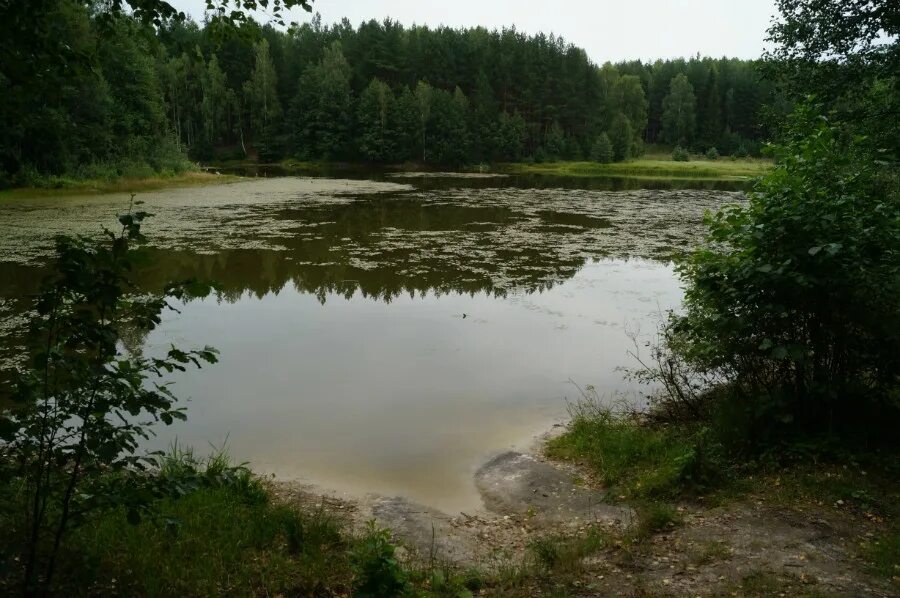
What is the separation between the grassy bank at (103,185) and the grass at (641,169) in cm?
3512

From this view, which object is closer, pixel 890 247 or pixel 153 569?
pixel 153 569

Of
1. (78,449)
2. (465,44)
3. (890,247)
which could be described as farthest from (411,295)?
(465,44)

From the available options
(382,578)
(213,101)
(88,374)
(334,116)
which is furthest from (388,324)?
(213,101)

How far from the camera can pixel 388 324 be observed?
11.9m

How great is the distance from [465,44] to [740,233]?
3270 inches

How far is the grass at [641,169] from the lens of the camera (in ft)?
207

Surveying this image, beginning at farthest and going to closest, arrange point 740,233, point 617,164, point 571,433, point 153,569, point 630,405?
1. point 617,164
2. point 630,405
3. point 571,433
4. point 740,233
5. point 153,569

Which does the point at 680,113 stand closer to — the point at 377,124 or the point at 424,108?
the point at 424,108

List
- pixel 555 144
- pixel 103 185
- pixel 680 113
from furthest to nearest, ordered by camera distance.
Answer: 1. pixel 680 113
2. pixel 555 144
3. pixel 103 185

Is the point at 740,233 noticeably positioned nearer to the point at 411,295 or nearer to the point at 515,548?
the point at 515,548

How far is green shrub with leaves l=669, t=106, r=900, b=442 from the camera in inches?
208

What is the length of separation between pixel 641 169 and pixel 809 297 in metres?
67.0

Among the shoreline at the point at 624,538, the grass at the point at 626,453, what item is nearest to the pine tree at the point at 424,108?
the grass at the point at 626,453

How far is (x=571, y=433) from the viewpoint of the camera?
7391 mm
